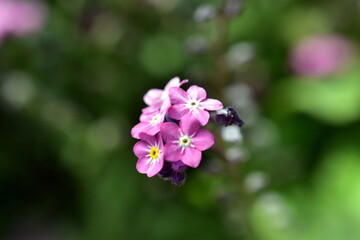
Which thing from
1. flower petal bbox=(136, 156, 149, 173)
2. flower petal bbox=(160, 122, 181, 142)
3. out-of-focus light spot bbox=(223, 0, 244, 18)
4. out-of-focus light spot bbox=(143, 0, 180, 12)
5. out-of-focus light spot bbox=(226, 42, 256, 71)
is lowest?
flower petal bbox=(136, 156, 149, 173)

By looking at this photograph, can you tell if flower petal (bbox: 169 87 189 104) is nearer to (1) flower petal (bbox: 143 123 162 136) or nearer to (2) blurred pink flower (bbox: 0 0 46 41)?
(1) flower petal (bbox: 143 123 162 136)

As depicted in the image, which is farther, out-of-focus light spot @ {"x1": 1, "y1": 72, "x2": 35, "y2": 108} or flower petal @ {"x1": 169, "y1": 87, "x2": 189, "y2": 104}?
out-of-focus light spot @ {"x1": 1, "y1": 72, "x2": 35, "y2": 108}

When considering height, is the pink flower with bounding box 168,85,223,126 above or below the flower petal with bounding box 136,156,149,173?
above

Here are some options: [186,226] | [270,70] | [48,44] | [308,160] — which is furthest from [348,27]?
[48,44]

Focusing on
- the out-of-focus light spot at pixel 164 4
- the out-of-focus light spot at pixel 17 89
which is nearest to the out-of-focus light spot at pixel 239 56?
the out-of-focus light spot at pixel 164 4

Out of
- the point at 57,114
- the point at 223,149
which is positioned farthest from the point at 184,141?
the point at 57,114

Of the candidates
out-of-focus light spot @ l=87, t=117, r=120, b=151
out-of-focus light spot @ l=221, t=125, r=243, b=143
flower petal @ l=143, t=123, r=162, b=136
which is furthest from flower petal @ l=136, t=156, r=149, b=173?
out-of-focus light spot @ l=87, t=117, r=120, b=151

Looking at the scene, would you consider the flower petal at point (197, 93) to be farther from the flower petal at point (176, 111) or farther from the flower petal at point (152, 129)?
the flower petal at point (152, 129)

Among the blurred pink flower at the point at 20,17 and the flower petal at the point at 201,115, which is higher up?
the blurred pink flower at the point at 20,17
